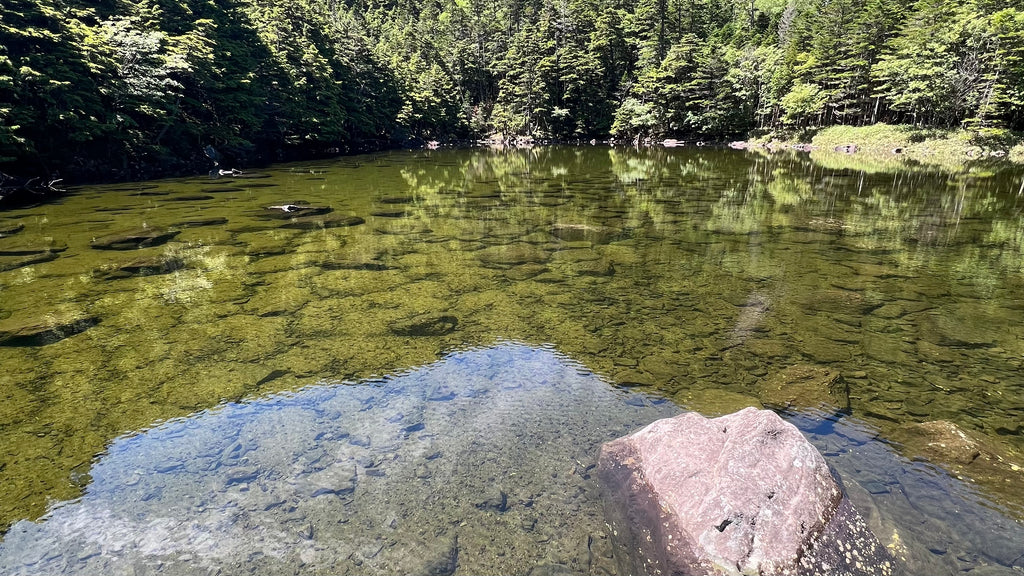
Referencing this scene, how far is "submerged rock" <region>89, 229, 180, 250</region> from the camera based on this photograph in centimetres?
1328

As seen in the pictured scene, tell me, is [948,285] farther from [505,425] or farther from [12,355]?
[12,355]

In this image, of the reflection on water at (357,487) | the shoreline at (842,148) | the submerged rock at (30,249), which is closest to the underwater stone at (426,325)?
the reflection on water at (357,487)

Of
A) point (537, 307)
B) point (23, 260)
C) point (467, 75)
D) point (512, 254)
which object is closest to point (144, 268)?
point (23, 260)

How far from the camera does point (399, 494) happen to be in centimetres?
435

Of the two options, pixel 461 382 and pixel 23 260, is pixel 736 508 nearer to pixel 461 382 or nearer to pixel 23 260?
pixel 461 382

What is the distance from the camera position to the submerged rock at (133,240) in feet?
43.6

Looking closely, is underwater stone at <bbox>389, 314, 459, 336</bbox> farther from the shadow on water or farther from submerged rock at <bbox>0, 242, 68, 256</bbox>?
submerged rock at <bbox>0, 242, 68, 256</bbox>

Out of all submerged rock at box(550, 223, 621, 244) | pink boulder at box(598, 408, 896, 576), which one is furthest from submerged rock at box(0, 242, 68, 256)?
pink boulder at box(598, 408, 896, 576)

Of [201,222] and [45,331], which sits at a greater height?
[201,222]

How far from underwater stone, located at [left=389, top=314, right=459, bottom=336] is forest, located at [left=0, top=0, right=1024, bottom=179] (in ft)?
86.6

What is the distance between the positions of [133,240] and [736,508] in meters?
16.8

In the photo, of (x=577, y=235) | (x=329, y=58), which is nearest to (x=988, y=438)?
(x=577, y=235)

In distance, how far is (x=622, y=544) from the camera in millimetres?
3719

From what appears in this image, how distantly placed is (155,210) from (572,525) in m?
21.7
